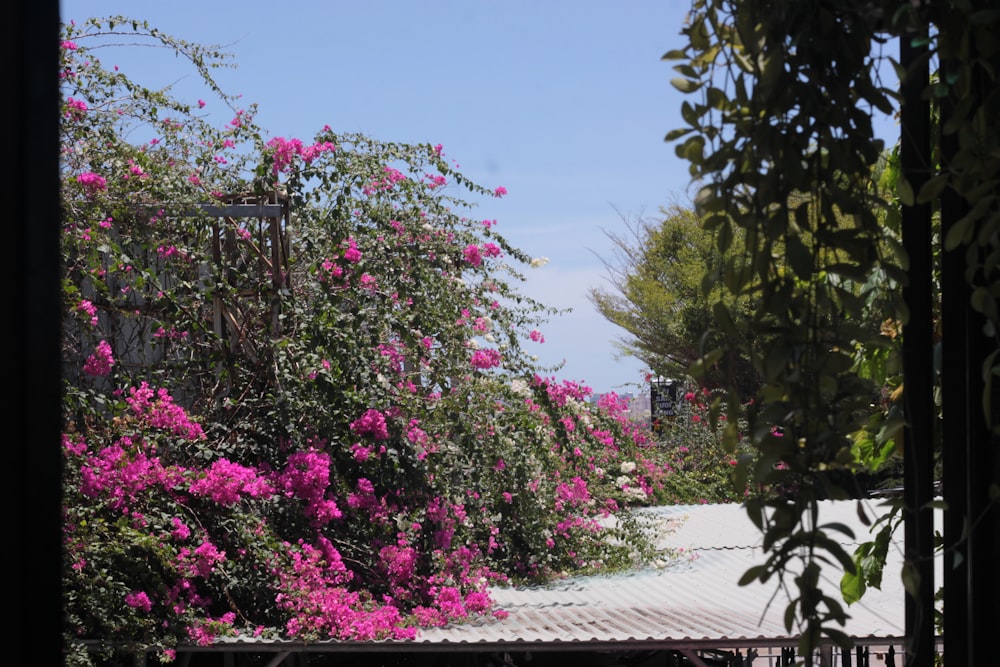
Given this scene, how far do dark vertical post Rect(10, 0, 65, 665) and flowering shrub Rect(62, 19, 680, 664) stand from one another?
4070mm

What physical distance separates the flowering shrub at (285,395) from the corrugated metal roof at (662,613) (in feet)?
0.69

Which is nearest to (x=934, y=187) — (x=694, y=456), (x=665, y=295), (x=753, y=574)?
(x=753, y=574)

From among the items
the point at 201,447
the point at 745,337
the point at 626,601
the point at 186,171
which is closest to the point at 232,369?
the point at 201,447

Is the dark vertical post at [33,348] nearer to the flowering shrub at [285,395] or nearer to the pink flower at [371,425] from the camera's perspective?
the flowering shrub at [285,395]

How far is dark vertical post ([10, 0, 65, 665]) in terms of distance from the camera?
2.03 feet

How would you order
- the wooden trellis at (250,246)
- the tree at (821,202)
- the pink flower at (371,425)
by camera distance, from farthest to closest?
1. the wooden trellis at (250,246)
2. the pink flower at (371,425)
3. the tree at (821,202)

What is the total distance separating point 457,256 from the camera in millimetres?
5918

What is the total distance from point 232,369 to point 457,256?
1.50 meters

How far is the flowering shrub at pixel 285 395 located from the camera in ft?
15.1

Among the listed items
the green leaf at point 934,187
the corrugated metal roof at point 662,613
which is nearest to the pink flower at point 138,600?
the corrugated metal roof at point 662,613

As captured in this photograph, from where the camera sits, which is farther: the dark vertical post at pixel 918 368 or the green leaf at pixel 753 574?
the dark vertical post at pixel 918 368

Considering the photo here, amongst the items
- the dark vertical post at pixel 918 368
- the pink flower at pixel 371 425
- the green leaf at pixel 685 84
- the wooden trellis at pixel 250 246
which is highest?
the wooden trellis at pixel 250 246

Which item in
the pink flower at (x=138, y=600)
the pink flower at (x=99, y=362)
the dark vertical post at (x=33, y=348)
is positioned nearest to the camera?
the dark vertical post at (x=33, y=348)

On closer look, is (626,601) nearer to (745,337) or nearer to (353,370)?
(353,370)
